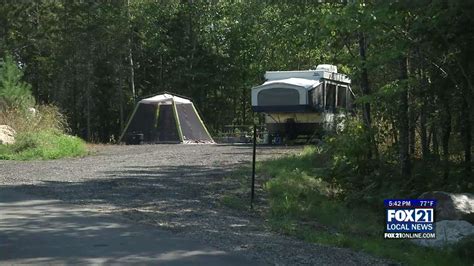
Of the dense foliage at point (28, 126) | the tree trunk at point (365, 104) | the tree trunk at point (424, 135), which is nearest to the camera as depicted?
the tree trunk at point (424, 135)

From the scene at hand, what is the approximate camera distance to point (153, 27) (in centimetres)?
4025

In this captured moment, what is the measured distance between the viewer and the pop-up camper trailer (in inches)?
1001

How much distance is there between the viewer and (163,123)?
1133 inches

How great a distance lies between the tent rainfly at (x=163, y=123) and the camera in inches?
1128

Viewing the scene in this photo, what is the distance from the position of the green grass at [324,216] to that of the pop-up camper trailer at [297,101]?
912 centimetres

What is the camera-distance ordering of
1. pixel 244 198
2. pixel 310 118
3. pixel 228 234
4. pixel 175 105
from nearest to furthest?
pixel 228 234 < pixel 244 198 < pixel 310 118 < pixel 175 105

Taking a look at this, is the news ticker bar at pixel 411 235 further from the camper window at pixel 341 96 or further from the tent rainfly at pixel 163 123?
the tent rainfly at pixel 163 123

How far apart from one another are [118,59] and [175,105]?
1088 cm

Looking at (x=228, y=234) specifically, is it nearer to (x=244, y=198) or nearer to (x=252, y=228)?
(x=252, y=228)

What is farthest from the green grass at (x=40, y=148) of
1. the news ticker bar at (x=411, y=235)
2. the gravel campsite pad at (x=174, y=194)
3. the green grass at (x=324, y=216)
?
the news ticker bar at (x=411, y=235)

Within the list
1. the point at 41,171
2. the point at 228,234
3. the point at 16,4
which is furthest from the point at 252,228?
the point at 16,4

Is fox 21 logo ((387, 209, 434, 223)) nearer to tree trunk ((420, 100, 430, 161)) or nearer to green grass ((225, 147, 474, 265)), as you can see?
green grass ((225, 147, 474, 265))

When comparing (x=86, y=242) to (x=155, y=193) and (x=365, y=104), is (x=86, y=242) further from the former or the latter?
(x=365, y=104)

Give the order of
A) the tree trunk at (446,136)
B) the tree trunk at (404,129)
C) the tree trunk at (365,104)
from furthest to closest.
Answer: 1. the tree trunk at (365,104)
2. the tree trunk at (404,129)
3. the tree trunk at (446,136)
